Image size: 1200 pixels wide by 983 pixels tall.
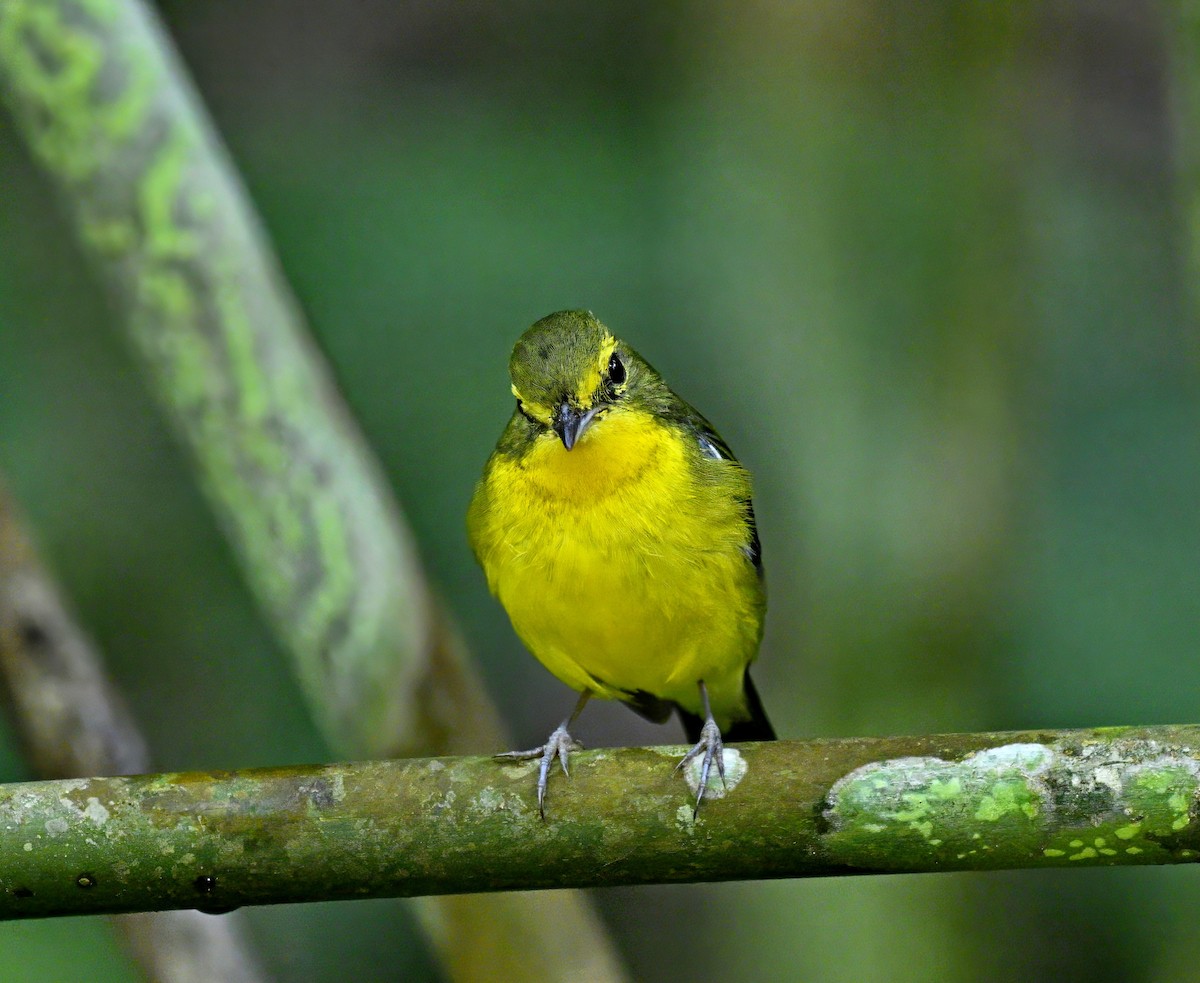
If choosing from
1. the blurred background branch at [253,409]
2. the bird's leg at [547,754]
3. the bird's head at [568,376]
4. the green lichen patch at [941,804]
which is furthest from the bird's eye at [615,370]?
the green lichen patch at [941,804]

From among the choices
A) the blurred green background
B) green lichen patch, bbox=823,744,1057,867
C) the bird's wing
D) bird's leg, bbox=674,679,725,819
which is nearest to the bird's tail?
the bird's wing

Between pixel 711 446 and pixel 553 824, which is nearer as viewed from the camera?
pixel 553 824

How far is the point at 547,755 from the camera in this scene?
3340 mm

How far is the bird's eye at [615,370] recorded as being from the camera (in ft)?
12.9

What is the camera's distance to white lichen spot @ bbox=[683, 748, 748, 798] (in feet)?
9.82

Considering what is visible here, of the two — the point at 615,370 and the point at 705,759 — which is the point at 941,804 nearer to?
the point at 705,759

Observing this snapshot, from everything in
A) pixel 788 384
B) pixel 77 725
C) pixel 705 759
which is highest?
pixel 77 725

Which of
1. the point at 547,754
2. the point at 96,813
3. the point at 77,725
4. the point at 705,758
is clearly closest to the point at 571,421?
the point at 547,754

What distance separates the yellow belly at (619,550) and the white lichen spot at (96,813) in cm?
126

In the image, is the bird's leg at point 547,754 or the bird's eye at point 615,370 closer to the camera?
the bird's leg at point 547,754

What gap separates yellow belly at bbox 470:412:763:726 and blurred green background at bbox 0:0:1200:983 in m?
2.09

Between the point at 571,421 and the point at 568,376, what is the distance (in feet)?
0.43

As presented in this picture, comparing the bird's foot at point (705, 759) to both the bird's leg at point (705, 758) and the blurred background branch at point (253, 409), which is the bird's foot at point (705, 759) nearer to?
the bird's leg at point (705, 758)

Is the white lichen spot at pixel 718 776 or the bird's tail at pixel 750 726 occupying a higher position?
the white lichen spot at pixel 718 776
